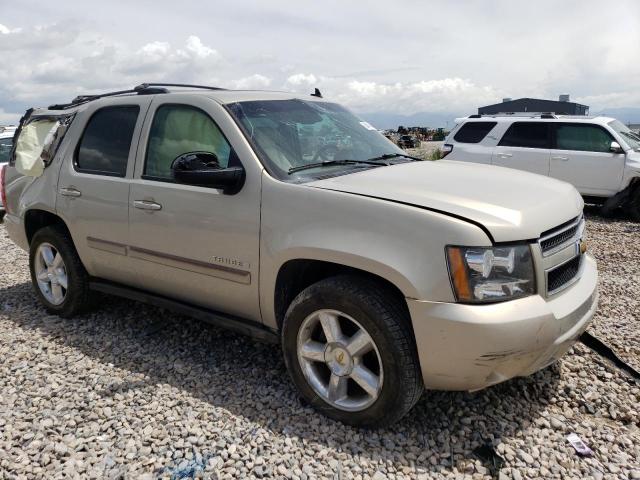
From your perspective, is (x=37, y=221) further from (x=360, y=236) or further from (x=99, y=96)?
(x=360, y=236)

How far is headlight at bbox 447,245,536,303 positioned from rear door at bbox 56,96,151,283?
2408 millimetres

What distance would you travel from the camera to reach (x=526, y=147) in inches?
398

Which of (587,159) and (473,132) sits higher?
(473,132)

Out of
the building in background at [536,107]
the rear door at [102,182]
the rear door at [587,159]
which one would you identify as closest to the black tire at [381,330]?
the rear door at [102,182]

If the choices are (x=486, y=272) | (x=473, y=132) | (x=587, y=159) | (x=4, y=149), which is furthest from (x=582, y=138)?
(x=4, y=149)

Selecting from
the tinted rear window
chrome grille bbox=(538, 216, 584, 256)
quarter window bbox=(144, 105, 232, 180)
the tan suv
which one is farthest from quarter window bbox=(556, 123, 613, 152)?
quarter window bbox=(144, 105, 232, 180)

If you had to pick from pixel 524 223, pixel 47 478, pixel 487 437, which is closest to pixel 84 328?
pixel 47 478

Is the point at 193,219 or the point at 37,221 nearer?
the point at 193,219

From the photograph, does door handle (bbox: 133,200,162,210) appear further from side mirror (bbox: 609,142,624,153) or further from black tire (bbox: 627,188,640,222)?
black tire (bbox: 627,188,640,222)

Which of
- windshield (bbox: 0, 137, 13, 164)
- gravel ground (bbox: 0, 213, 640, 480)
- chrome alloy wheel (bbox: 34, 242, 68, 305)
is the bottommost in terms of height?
gravel ground (bbox: 0, 213, 640, 480)

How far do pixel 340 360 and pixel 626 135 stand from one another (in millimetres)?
9230

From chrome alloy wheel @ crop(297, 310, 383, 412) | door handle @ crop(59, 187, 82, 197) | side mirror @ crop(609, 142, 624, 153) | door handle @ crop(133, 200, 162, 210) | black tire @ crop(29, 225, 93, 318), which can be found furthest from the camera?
side mirror @ crop(609, 142, 624, 153)

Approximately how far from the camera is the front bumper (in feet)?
7.99

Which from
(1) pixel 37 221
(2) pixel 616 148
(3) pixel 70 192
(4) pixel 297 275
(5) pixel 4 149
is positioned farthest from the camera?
(5) pixel 4 149
